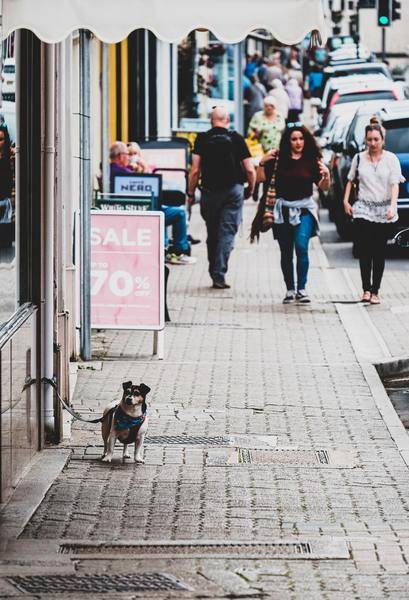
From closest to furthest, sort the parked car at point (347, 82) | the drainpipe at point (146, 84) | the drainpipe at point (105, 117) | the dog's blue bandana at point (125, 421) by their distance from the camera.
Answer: the dog's blue bandana at point (125, 421), the drainpipe at point (105, 117), the drainpipe at point (146, 84), the parked car at point (347, 82)

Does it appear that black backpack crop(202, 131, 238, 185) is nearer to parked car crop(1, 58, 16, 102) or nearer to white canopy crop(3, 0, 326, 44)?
parked car crop(1, 58, 16, 102)

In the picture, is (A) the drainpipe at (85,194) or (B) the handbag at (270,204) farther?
(B) the handbag at (270,204)

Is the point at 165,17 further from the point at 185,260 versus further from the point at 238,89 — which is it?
the point at 238,89

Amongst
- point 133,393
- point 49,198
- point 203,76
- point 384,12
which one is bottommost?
point 133,393

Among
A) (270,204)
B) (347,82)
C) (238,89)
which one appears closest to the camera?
(270,204)

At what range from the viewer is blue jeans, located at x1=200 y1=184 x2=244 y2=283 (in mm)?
16547

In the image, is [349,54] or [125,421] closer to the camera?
[125,421]

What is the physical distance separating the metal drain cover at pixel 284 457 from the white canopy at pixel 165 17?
112 inches

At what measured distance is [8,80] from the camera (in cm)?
774

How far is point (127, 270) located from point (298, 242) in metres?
3.54

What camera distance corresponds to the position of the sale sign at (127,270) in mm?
12586

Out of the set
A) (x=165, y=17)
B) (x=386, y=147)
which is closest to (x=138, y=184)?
(x=386, y=147)

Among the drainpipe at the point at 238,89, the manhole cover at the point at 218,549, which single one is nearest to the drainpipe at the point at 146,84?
the drainpipe at the point at 238,89

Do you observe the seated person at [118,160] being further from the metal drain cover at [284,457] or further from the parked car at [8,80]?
the parked car at [8,80]
